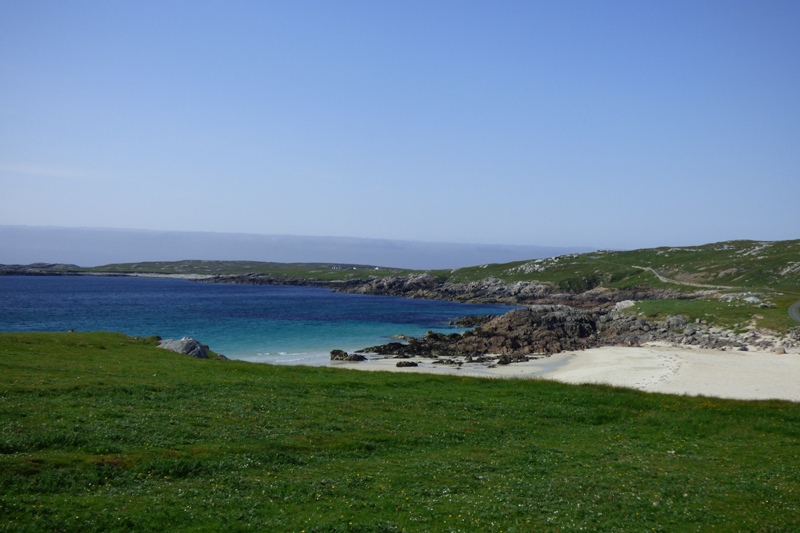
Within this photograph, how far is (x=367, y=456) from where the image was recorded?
22062mm

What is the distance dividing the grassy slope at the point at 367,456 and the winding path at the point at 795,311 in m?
63.8

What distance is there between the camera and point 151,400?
27109mm

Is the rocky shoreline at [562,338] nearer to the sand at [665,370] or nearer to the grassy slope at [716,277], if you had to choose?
the sand at [665,370]

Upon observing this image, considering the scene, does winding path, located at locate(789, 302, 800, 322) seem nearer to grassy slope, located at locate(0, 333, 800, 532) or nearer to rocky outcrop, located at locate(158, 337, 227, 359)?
grassy slope, located at locate(0, 333, 800, 532)

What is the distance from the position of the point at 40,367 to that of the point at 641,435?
3484cm

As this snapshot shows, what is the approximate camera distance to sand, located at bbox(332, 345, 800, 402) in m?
49.5

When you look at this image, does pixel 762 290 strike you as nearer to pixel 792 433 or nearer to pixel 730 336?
pixel 730 336

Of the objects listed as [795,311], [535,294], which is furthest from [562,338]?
[535,294]

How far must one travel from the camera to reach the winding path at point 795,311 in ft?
275

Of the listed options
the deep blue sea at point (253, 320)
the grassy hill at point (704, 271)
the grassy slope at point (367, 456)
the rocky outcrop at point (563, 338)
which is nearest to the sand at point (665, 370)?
the rocky outcrop at point (563, 338)

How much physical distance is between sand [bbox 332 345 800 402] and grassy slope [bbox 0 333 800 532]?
16644 mm

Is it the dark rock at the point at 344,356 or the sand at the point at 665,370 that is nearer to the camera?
the sand at the point at 665,370

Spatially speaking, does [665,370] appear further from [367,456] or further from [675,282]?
→ [675,282]

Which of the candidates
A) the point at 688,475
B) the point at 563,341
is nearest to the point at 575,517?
the point at 688,475
